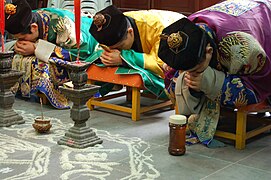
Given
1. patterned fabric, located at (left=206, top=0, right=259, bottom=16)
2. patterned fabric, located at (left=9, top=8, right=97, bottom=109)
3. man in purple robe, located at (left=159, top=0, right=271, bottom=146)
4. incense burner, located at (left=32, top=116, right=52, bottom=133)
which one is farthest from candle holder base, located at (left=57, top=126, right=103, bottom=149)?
patterned fabric, located at (left=206, top=0, right=259, bottom=16)

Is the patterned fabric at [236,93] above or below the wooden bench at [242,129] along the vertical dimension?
above

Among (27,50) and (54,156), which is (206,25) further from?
(27,50)

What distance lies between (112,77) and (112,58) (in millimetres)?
142

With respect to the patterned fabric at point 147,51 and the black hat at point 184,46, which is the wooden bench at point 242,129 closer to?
the black hat at point 184,46

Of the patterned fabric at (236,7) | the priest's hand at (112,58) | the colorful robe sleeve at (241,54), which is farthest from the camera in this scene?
the priest's hand at (112,58)

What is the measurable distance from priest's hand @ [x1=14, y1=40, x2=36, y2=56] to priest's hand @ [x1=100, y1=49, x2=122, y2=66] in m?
0.67

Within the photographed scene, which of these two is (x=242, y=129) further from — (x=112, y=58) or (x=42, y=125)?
(x=42, y=125)

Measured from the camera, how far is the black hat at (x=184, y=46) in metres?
3.03

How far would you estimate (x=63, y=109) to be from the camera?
421 cm

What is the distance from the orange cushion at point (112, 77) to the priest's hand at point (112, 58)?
1.6 inches

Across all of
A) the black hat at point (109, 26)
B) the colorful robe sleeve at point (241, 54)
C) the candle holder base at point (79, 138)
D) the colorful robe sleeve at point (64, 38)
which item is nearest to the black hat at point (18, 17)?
the colorful robe sleeve at point (64, 38)

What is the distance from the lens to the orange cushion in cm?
383

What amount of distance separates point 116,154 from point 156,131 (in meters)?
0.59

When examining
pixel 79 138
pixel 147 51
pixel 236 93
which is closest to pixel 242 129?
pixel 236 93
